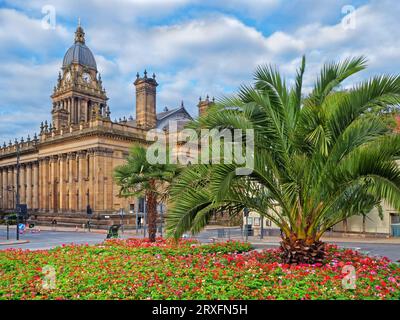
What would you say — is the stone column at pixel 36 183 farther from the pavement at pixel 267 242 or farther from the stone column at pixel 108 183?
the pavement at pixel 267 242

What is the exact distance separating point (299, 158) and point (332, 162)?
3.10ft

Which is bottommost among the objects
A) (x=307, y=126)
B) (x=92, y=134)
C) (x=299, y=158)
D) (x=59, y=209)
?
(x=59, y=209)

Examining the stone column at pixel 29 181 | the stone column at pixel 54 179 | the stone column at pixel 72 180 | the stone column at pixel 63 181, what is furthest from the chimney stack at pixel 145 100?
the stone column at pixel 29 181

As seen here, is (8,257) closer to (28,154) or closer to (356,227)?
(356,227)

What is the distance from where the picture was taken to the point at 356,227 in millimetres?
32719

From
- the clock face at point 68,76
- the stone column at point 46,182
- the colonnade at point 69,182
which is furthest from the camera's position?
the clock face at point 68,76

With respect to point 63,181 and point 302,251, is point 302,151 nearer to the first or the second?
point 302,251

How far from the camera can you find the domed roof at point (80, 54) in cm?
7919

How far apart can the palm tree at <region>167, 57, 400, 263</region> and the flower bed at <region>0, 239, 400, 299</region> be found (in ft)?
3.66

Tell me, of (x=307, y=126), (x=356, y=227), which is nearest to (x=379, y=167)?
(x=307, y=126)

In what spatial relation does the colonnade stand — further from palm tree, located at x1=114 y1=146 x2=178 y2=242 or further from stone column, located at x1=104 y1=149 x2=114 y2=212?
palm tree, located at x1=114 y1=146 x2=178 y2=242

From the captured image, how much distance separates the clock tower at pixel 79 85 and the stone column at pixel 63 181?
14275mm

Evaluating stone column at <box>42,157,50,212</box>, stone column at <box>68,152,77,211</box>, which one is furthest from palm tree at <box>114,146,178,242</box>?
stone column at <box>42,157,50,212</box>
